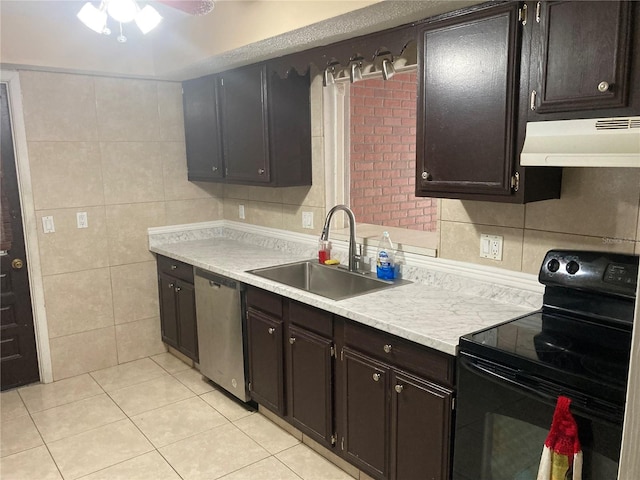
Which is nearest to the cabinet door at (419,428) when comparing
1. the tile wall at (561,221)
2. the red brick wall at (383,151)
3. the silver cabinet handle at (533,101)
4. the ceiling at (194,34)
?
the tile wall at (561,221)

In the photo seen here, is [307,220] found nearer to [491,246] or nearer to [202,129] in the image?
[202,129]

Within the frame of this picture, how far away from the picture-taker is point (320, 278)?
3.12 m

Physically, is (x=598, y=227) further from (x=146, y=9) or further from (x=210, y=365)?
(x=210, y=365)

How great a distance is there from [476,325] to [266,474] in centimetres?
134

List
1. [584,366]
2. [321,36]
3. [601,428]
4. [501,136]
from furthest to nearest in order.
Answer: [321,36]
[501,136]
[584,366]
[601,428]

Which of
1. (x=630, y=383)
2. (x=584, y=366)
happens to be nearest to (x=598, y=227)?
(x=584, y=366)

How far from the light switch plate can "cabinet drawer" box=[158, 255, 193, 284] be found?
76 cm

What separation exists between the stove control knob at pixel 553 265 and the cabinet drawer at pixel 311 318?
0.96 m

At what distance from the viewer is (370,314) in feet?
7.00

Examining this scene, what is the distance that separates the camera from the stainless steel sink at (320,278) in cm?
285

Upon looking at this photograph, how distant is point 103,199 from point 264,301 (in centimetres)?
168

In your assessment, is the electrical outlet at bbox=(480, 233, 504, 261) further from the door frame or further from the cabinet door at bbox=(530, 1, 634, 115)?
the door frame

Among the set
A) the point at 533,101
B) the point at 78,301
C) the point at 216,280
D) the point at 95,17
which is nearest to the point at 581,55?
the point at 533,101

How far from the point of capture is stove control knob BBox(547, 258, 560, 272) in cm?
195
